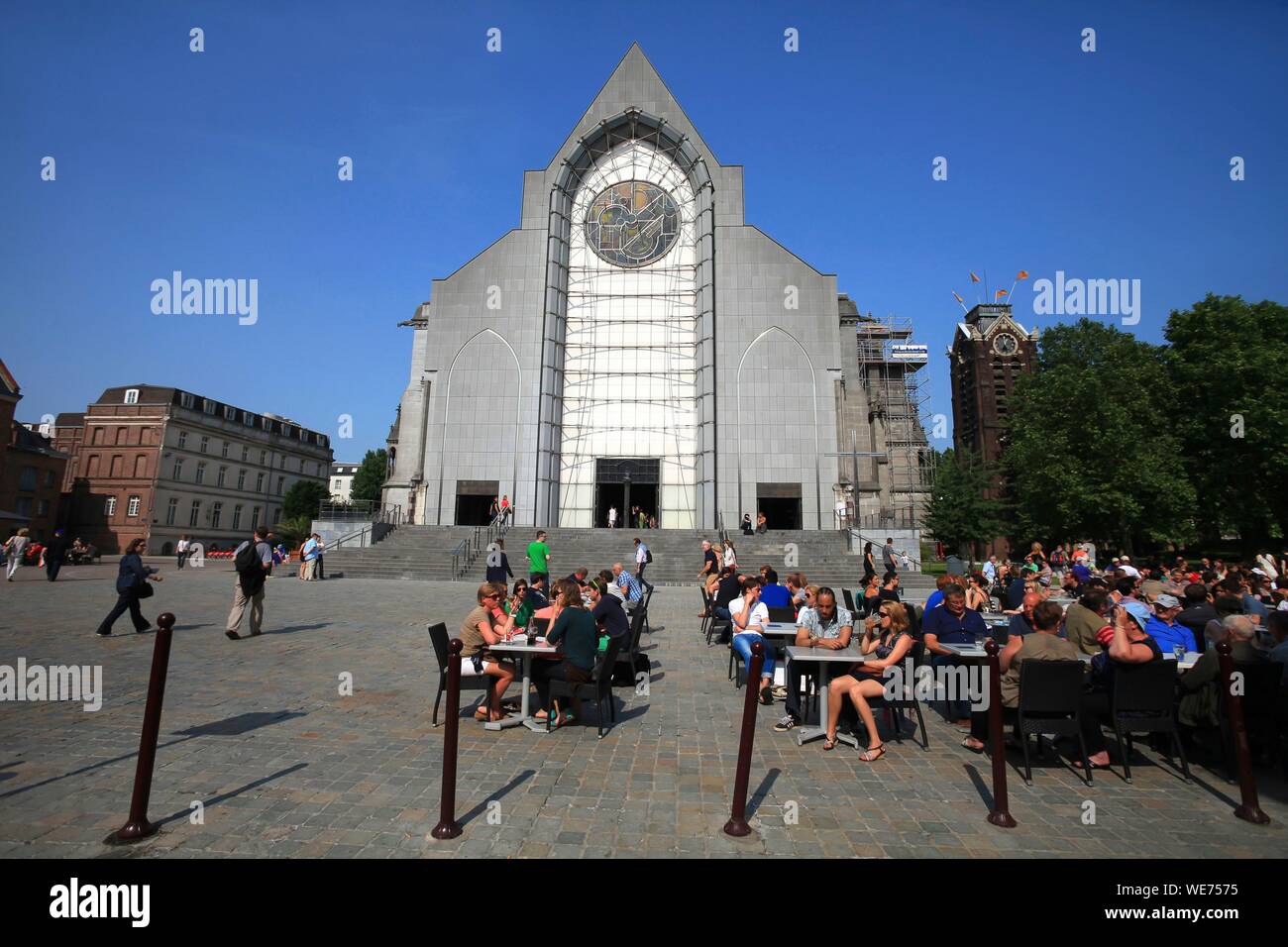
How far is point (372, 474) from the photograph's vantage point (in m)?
67.5

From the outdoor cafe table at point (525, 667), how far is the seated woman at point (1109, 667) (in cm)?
513

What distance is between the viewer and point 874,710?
775 centimetres

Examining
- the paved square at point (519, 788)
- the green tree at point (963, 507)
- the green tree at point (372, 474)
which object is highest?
the green tree at point (372, 474)

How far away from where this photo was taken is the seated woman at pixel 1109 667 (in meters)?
5.64

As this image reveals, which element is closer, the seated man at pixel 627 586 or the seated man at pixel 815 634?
the seated man at pixel 815 634

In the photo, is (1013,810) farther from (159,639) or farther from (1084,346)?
(1084,346)

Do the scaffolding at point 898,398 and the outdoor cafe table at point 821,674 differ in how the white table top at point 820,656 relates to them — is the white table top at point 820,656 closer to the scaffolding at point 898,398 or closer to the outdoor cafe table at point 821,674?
the outdoor cafe table at point 821,674

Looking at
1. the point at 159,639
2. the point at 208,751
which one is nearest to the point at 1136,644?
the point at 159,639

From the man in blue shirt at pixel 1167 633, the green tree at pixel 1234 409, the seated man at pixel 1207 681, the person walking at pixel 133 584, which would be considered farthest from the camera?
the green tree at pixel 1234 409

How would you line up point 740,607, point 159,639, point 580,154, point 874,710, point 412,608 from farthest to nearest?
point 580,154
point 412,608
point 740,607
point 874,710
point 159,639

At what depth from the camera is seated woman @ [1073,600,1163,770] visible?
5.64 metres

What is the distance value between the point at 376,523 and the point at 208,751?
86.0 feet

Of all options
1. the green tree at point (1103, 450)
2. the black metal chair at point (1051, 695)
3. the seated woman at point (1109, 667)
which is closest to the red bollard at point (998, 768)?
the black metal chair at point (1051, 695)

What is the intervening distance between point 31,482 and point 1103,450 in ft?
239
